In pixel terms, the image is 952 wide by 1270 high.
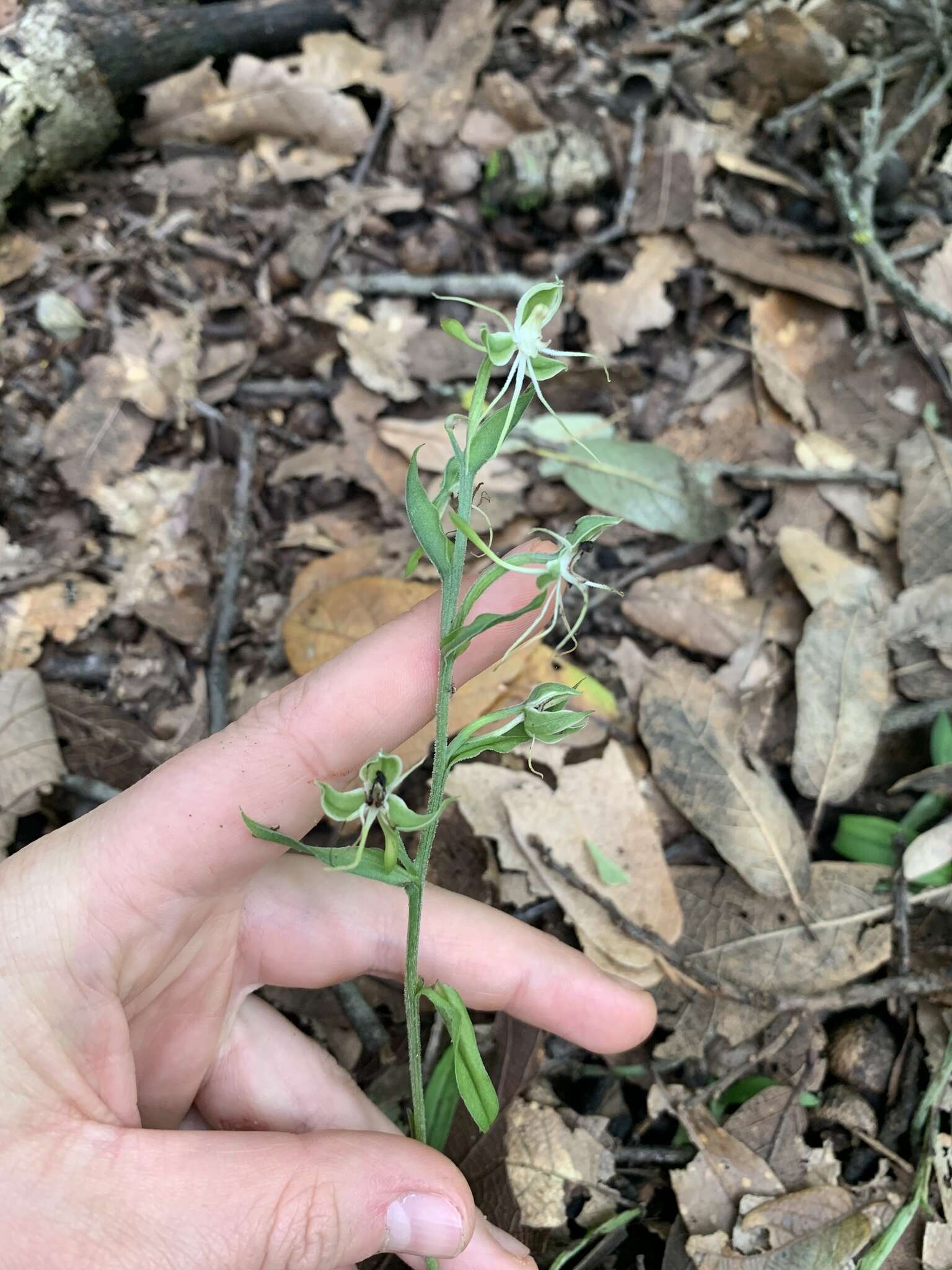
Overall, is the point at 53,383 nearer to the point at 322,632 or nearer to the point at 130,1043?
the point at 322,632

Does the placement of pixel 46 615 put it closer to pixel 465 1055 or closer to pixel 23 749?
pixel 23 749

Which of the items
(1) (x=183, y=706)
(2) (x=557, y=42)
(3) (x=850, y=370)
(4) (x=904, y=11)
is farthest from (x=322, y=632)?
(4) (x=904, y=11)

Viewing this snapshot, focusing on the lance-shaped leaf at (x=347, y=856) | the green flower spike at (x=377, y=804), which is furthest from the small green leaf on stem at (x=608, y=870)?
the green flower spike at (x=377, y=804)

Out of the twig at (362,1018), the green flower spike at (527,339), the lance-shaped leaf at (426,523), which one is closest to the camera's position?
the green flower spike at (527,339)

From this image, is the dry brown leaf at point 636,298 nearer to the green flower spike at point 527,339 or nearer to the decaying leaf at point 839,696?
the decaying leaf at point 839,696

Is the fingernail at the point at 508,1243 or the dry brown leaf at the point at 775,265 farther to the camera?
the dry brown leaf at the point at 775,265

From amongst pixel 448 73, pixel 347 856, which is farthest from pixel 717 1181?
pixel 448 73

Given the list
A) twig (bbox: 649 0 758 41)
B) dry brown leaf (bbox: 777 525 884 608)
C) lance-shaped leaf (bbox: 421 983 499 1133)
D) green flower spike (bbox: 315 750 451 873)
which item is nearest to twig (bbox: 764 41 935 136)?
twig (bbox: 649 0 758 41)
